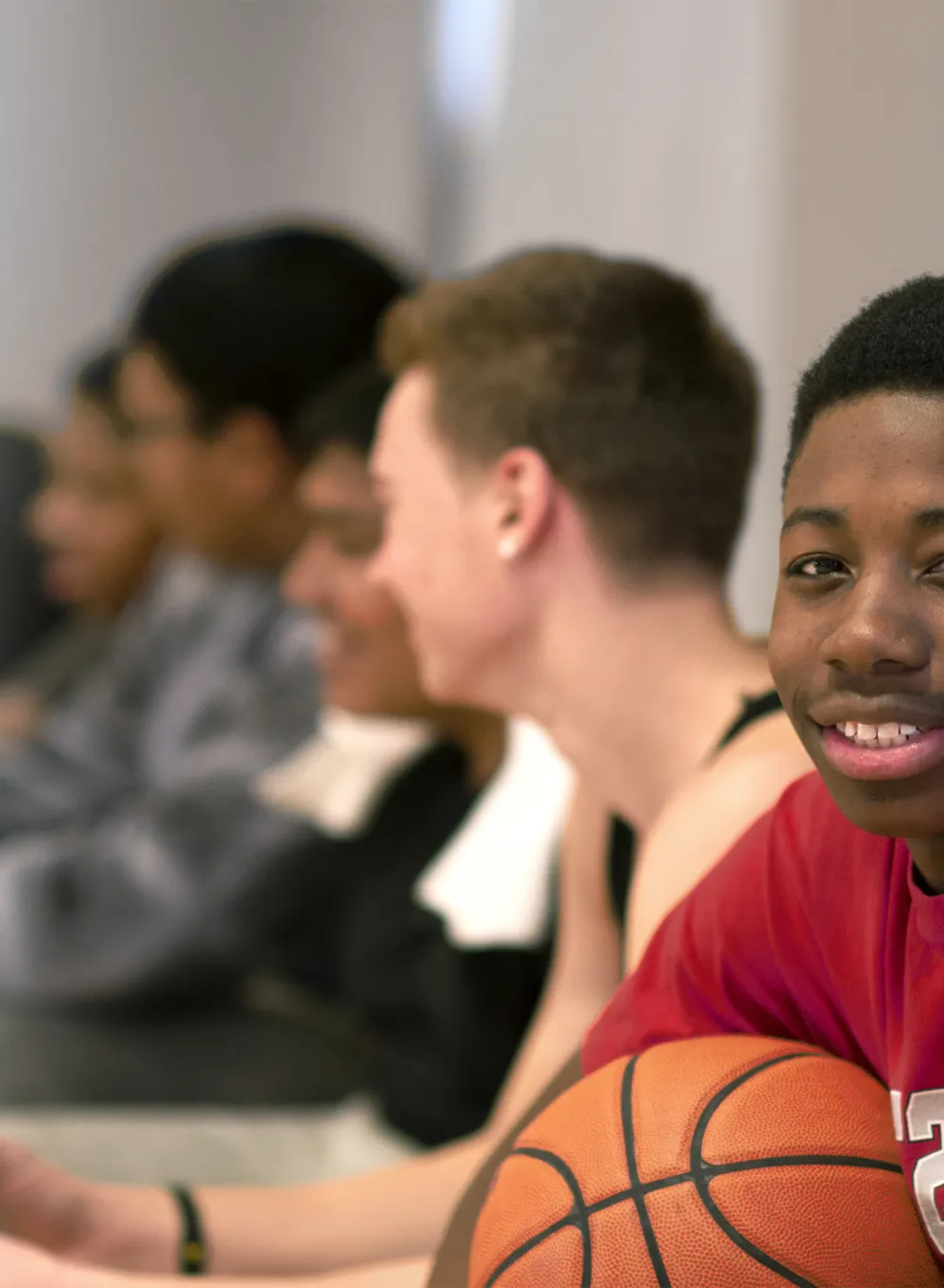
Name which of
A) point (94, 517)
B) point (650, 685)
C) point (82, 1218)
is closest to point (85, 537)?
point (94, 517)

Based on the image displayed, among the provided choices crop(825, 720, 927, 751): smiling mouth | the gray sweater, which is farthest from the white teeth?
the gray sweater

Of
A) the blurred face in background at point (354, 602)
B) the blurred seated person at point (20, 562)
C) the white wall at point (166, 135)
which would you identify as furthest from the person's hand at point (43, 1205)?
the blurred seated person at point (20, 562)

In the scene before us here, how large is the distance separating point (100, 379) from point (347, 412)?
3.65 ft

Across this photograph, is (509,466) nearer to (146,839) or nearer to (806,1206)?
(806,1206)

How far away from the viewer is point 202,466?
1.83m

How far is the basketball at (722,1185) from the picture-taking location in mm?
495

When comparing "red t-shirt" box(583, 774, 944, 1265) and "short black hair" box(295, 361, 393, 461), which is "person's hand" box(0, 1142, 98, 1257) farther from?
"short black hair" box(295, 361, 393, 461)

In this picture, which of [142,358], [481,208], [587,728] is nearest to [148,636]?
[142,358]

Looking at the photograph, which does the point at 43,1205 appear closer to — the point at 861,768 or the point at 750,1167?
the point at 750,1167

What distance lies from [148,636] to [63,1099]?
94cm

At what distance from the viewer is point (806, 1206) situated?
1.64 ft

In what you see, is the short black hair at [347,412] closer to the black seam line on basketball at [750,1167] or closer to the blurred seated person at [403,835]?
the blurred seated person at [403,835]

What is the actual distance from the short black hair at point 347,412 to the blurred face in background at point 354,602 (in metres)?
0.01

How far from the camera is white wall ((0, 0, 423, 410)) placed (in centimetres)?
209
